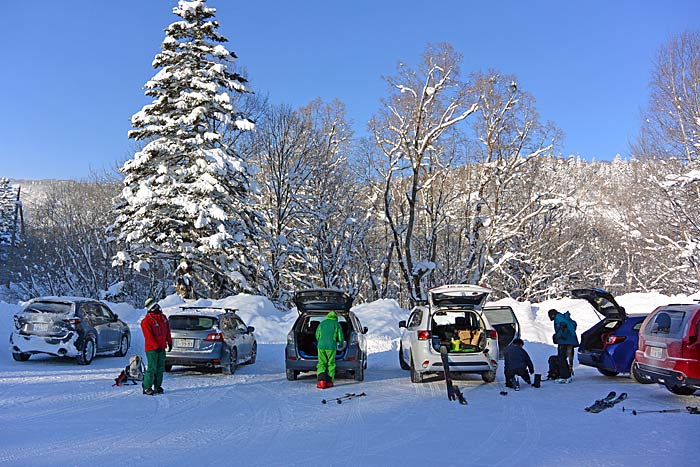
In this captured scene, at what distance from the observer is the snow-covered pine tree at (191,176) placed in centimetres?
2600

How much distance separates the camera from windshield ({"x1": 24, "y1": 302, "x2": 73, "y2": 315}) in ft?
49.4

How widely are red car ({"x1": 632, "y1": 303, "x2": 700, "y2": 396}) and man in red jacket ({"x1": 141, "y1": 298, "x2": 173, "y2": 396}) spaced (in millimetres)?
9216

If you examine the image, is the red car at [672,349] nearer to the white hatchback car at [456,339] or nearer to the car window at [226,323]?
the white hatchback car at [456,339]

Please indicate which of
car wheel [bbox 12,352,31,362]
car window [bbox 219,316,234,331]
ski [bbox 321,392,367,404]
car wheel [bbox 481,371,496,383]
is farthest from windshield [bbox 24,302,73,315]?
car wheel [bbox 481,371,496,383]

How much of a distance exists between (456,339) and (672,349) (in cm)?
458

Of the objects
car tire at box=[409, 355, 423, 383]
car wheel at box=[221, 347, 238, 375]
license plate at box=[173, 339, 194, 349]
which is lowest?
car tire at box=[409, 355, 423, 383]

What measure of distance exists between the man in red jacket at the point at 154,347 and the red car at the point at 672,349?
9.22 metres

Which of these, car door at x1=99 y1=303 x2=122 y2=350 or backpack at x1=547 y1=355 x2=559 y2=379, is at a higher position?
car door at x1=99 y1=303 x2=122 y2=350

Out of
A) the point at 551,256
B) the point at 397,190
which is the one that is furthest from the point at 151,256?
the point at 551,256

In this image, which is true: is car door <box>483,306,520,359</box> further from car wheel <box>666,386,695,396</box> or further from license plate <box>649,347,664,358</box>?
license plate <box>649,347,664,358</box>

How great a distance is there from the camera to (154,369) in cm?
1133

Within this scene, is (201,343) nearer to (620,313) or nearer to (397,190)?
(620,313)

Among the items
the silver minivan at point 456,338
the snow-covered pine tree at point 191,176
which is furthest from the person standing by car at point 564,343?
the snow-covered pine tree at point 191,176

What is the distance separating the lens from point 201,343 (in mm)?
13992
